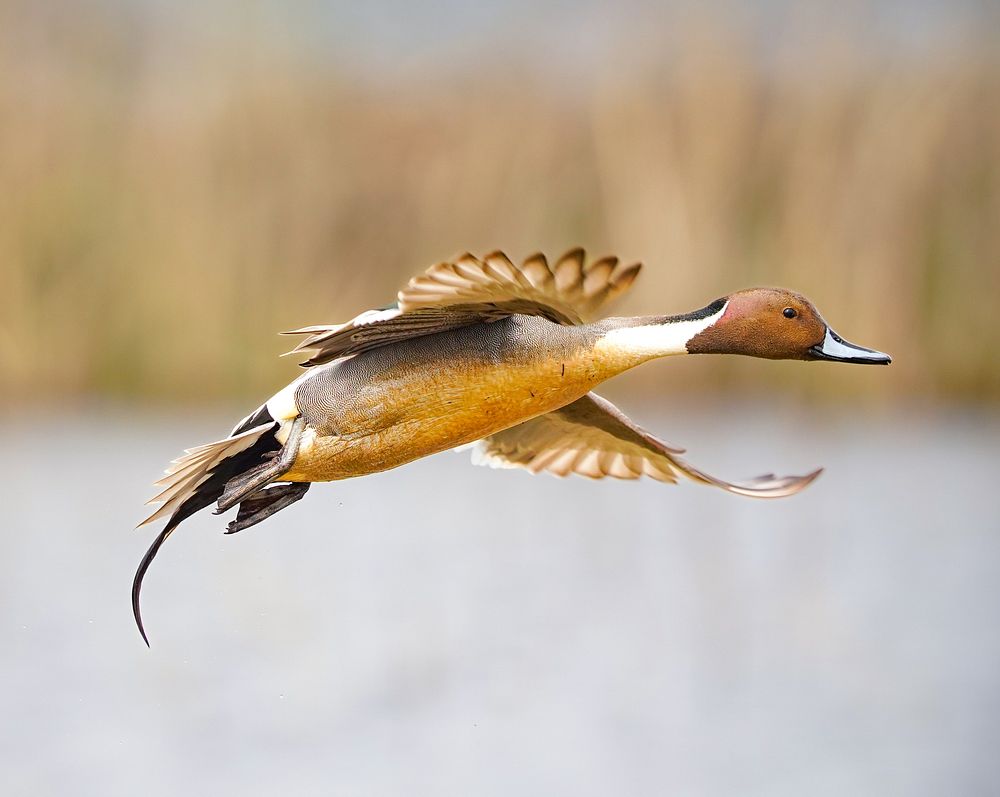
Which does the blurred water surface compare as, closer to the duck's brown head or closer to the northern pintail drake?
the northern pintail drake

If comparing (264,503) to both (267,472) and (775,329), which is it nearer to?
(267,472)

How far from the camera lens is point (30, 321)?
7027mm

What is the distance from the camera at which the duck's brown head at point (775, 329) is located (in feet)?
9.16

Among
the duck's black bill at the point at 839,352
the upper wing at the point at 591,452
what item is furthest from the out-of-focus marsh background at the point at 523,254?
the duck's black bill at the point at 839,352

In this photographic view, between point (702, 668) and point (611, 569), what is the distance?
783mm

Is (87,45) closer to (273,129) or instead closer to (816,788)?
(273,129)

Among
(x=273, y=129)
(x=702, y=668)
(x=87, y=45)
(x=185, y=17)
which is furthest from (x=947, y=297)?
(x=87, y=45)

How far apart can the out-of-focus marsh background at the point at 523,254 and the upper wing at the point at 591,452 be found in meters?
2.70

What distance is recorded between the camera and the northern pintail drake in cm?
261

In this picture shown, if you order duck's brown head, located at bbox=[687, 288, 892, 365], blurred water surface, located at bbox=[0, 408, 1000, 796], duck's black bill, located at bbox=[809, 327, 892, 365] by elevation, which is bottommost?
blurred water surface, located at bbox=[0, 408, 1000, 796]

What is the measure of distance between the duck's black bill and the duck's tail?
3.53 feet

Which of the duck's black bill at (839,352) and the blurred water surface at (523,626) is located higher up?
the duck's black bill at (839,352)

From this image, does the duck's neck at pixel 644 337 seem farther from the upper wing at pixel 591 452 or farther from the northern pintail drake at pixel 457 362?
the upper wing at pixel 591 452

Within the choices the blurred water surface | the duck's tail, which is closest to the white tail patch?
the duck's tail
